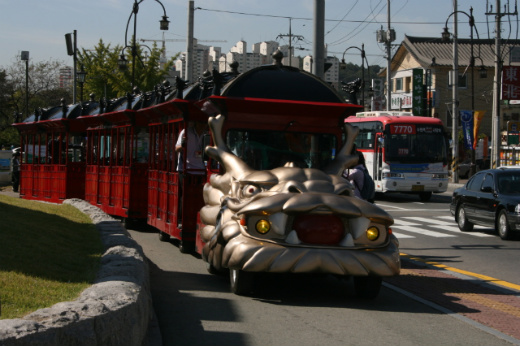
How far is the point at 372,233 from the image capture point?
927 centimetres

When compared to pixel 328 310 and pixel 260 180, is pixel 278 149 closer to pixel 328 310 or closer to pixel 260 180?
pixel 260 180

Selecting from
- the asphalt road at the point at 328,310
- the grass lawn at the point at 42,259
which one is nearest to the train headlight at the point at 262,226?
the asphalt road at the point at 328,310

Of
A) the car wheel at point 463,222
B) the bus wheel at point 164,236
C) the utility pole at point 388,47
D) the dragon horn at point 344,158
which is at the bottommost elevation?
the bus wheel at point 164,236

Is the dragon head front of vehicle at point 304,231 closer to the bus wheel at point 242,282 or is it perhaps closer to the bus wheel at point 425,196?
the bus wheel at point 242,282

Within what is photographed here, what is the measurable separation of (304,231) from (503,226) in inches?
401

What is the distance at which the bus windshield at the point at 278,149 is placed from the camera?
11.1m

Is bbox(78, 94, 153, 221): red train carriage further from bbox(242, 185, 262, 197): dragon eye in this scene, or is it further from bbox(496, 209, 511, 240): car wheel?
bbox(242, 185, 262, 197): dragon eye

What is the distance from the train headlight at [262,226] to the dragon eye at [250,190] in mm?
613

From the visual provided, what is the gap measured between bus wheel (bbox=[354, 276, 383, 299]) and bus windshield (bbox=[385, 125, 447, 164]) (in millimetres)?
21680

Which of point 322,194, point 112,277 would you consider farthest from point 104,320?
point 322,194

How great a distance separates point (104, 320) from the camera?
561 centimetres

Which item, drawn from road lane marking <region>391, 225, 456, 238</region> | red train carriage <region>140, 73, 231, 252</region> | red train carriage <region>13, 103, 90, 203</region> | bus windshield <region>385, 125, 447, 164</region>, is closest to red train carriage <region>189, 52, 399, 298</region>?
red train carriage <region>140, 73, 231, 252</region>

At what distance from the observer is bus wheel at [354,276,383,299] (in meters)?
9.74

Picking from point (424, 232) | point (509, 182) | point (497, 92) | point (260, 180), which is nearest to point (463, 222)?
point (424, 232)
